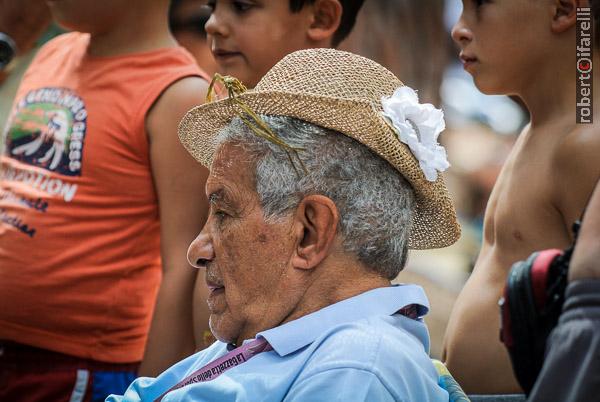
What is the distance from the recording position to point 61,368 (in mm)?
3127

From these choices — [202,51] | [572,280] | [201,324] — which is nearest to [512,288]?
[572,280]

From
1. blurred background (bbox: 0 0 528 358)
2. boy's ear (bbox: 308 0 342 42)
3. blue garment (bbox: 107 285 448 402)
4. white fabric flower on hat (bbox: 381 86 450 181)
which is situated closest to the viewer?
blue garment (bbox: 107 285 448 402)

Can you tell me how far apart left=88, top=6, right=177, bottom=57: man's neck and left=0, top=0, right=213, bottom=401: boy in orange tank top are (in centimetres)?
11

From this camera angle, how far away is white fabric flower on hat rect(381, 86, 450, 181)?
2211mm

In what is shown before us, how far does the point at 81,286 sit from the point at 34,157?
1.41ft

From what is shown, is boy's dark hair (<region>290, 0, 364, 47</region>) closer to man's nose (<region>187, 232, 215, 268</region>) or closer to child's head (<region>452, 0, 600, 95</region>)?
child's head (<region>452, 0, 600, 95</region>)

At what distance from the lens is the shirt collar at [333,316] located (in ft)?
6.84

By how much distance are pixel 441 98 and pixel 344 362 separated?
154 inches

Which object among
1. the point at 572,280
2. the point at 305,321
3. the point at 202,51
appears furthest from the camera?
the point at 202,51

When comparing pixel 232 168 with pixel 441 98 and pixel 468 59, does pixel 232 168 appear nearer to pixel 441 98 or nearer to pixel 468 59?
pixel 468 59

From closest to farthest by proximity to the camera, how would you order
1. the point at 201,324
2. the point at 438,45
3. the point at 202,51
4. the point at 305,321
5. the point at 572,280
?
1. the point at 572,280
2. the point at 305,321
3. the point at 201,324
4. the point at 202,51
5. the point at 438,45

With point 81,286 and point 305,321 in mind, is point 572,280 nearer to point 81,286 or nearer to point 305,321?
point 305,321

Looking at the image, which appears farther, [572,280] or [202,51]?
[202,51]

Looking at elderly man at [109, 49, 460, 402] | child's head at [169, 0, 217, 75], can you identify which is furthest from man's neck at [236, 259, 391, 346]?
child's head at [169, 0, 217, 75]
